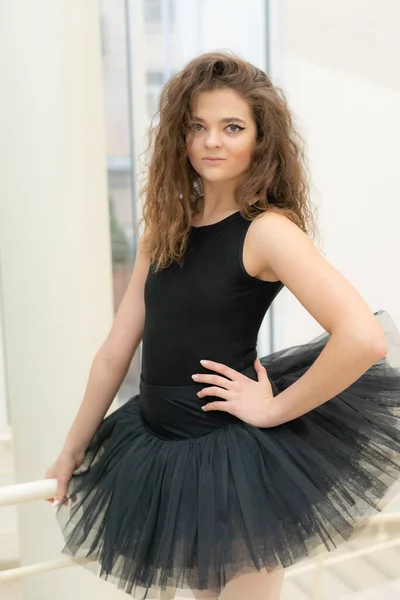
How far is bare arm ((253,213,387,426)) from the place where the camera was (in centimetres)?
83

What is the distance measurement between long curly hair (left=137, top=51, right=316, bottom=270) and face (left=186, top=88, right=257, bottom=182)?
0.04 ft

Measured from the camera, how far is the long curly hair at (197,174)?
0.92 meters

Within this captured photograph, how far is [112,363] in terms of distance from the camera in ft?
3.49

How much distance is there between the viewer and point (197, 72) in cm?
93

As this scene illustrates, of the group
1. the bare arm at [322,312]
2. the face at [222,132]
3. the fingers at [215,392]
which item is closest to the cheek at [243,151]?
the face at [222,132]

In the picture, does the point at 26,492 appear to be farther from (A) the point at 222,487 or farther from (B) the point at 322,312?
(B) the point at 322,312

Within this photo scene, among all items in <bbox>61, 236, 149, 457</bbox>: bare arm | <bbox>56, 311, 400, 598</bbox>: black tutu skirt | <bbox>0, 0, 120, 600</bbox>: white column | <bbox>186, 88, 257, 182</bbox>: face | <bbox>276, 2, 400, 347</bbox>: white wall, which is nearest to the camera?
<bbox>56, 311, 400, 598</bbox>: black tutu skirt

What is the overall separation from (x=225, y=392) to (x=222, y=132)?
38cm

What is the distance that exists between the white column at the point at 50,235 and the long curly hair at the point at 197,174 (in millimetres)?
461

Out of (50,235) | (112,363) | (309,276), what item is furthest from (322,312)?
(50,235)

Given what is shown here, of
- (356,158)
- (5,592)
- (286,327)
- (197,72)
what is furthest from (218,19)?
(5,592)

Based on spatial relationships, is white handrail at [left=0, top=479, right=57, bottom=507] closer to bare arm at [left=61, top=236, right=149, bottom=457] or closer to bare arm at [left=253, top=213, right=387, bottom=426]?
bare arm at [left=61, top=236, right=149, bottom=457]

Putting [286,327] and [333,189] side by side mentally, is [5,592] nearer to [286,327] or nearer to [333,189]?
[286,327]

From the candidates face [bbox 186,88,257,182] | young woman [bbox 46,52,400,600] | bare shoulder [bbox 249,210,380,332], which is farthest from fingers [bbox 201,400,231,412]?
face [bbox 186,88,257,182]
